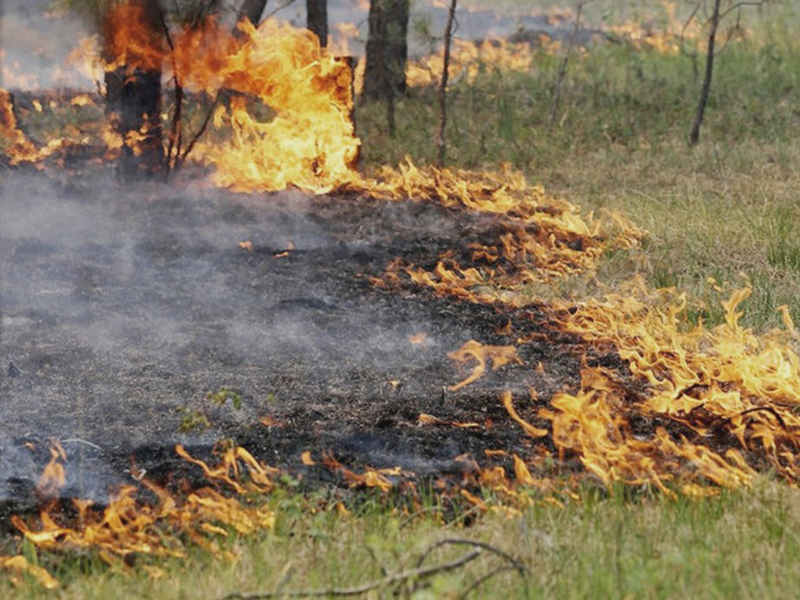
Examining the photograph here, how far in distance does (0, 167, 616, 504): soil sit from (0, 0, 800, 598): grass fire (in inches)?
1.0

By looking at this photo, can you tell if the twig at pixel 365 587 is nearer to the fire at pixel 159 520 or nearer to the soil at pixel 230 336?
the fire at pixel 159 520

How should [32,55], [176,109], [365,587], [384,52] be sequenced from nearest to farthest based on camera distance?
[365,587] < [176,109] < [384,52] < [32,55]

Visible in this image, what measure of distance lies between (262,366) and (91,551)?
2065mm

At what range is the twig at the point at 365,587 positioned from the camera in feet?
10.5

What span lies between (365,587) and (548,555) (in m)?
0.69

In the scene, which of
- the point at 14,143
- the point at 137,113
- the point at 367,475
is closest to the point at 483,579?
the point at 367,475

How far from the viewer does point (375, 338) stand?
6.34 m

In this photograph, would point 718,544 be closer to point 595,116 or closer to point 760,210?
point 760,210

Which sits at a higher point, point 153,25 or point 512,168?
Result: point 153,25

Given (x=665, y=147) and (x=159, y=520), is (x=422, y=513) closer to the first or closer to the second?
(x=159, y=520)

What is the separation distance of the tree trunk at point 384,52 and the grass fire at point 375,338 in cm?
48

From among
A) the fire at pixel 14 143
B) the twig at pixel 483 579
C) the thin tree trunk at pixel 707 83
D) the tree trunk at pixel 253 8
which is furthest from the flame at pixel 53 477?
the thin tree trunk at pixel 707 83

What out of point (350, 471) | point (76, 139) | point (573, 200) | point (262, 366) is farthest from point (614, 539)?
point (76, 139)

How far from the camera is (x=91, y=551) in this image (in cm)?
388
